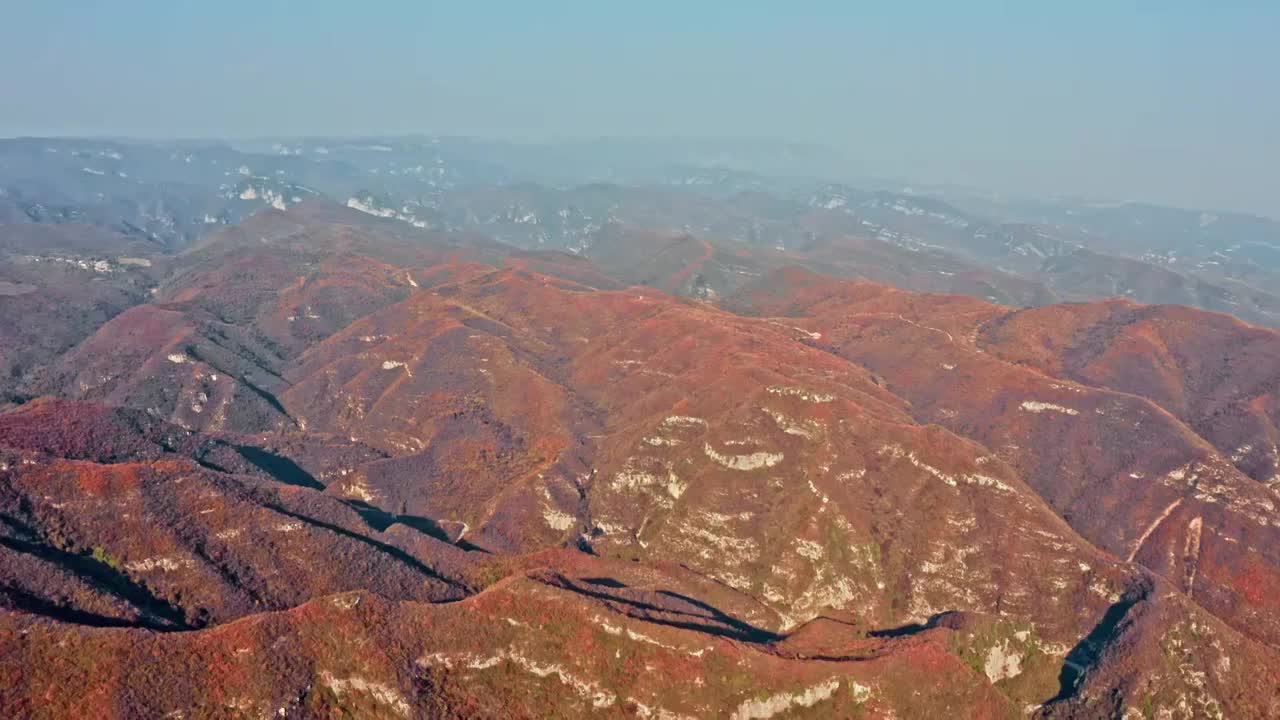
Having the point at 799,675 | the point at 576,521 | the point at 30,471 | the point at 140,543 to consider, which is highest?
the point at 30,471

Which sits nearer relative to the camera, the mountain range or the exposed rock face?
the exposed rock face

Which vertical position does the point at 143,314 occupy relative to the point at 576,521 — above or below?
above

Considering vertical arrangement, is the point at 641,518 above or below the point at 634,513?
below

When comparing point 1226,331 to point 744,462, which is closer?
point 744,462

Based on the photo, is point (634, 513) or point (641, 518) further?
point (634, 513)

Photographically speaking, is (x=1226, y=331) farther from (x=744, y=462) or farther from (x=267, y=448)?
(x=267, y=448)

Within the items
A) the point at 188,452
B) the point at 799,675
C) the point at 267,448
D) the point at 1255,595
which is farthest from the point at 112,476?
the point at 1255,595

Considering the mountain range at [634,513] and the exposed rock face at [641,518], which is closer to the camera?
the exposed rock face at [641,518]

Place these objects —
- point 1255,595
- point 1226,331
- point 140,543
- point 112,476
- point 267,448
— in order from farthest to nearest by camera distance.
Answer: point 1226,331, point 267,448, point 1255,595, point 112,476, point 140,543

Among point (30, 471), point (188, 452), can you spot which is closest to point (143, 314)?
point (188, 452)

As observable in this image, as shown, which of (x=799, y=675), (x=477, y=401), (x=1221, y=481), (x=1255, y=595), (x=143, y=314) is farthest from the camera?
(x=143, y=314)
